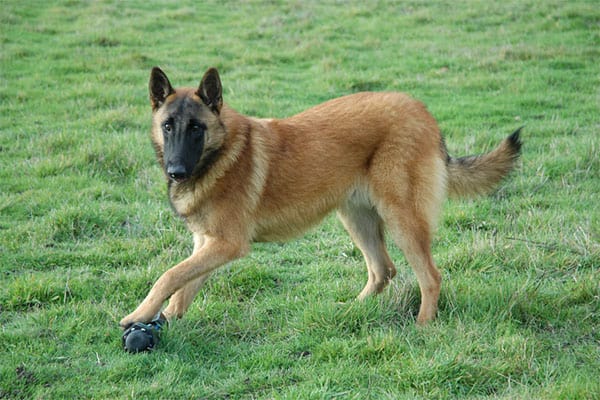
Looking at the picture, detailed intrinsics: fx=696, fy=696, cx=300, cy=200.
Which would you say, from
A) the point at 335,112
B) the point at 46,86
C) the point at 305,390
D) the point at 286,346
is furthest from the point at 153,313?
the point at 46,86

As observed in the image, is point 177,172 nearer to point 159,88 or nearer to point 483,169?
point 159,88

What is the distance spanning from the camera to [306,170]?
555 centimetres

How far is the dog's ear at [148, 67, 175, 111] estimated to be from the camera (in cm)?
544

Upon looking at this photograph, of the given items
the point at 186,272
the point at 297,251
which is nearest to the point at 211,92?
the point at 186,272

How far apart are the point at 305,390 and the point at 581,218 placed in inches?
150

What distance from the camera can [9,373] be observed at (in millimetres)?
4398

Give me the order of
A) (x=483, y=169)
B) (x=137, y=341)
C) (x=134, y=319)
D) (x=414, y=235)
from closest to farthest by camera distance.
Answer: (x=137, y=341)
(x=134, y=319)
(x=414, y=235)
(x=483, y=169)

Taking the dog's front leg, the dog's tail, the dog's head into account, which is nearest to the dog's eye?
the dog's head

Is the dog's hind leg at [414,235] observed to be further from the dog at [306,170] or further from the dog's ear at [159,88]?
the dog's ear at [159,88]

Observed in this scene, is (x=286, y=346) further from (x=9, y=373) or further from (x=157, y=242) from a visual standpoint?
(x=157, y=242)

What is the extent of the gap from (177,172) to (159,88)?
87 centimetres

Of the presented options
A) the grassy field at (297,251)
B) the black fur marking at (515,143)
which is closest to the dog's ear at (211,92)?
the grassy field at (297,251)

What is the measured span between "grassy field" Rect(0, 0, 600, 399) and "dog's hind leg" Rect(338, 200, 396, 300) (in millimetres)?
159

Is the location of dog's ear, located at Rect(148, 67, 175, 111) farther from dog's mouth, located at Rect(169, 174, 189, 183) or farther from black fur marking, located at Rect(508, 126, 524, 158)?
black fur marking, located at Rect(508, 126, 524, 158)
